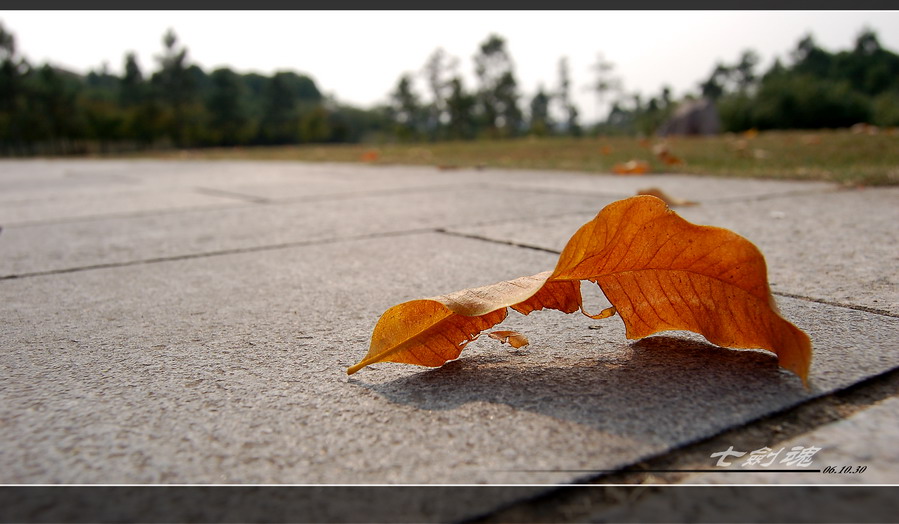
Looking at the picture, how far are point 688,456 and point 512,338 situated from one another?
1.09ft

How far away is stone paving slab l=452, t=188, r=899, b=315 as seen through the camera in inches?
46.8

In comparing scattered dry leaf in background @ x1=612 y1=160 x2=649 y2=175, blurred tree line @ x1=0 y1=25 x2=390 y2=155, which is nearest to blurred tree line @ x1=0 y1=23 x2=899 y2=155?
blurred tree line @ x1=0 y1=25 x2=390 y2=155

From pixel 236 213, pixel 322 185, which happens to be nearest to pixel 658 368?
pixel 236 213

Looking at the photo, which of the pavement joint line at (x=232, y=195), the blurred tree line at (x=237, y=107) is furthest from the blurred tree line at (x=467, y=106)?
the pavement joint line at (x=232, y=195)

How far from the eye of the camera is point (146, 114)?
33.1 metres

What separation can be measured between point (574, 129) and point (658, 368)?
42.2 meters

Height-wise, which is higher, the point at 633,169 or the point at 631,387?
the point at 633,169

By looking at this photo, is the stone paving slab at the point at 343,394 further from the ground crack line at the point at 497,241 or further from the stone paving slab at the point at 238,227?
the stone paving slab at the point at 238,227

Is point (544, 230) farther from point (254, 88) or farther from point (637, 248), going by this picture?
point (254, 88)

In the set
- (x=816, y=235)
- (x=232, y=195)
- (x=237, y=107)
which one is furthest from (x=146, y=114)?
(x=816, y=235)

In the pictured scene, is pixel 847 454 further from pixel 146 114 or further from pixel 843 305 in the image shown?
pixel 146 114

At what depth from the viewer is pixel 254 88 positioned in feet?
255

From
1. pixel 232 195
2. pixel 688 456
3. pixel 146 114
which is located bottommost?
pixel 688 456

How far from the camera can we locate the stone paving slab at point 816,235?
3.90 feet
